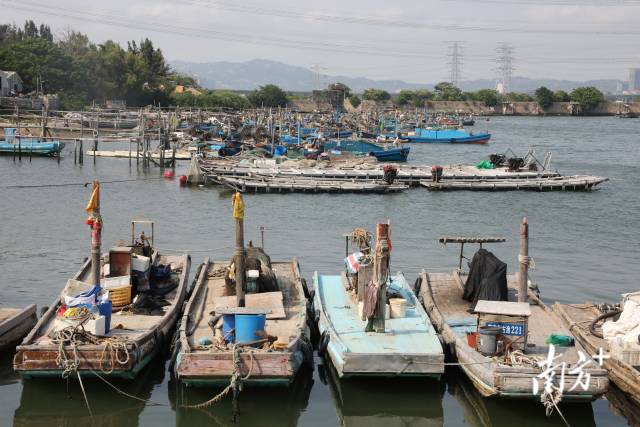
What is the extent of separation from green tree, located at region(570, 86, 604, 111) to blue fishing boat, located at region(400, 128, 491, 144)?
92.3 metres

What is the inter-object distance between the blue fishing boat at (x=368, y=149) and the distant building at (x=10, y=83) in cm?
3583

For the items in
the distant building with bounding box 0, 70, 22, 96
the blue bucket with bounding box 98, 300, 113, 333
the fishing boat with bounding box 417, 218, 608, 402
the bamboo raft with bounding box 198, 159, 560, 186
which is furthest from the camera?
the distant building with bounding box 0, 70, 22, 96

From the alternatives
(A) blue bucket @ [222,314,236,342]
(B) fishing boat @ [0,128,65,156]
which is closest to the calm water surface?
(A) blue bucket @ [222,314,236,342]

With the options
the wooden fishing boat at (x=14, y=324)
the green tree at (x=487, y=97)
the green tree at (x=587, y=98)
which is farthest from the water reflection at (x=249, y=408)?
the green tree at (x=587, y=98)

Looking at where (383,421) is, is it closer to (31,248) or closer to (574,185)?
(31,248)

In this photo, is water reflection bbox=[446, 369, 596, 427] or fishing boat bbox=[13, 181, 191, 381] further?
water reflection bbox=[446, 369, 596, 427]

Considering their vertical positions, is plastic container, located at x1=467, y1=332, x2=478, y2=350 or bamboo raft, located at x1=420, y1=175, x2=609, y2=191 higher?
bamboo raft, located at x1=420, y1=175, x2=609, y2=191

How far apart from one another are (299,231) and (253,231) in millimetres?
1917

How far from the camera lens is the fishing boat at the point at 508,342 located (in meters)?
13.5

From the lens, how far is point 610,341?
15.5m

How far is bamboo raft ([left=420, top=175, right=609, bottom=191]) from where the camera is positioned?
151ft

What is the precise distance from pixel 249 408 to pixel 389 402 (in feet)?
8.24

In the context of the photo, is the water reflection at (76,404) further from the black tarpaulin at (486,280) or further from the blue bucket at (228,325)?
the black tarpaulin at (486,280)

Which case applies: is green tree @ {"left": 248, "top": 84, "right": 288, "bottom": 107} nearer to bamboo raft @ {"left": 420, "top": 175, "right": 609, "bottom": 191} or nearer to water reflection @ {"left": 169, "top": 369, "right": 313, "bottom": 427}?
bamboo raft @ {"left": 420, "top": 175, "right": 609, "bottom": 191}
